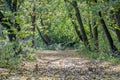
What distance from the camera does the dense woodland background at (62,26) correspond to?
12.6m

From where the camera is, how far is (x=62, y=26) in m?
32.2

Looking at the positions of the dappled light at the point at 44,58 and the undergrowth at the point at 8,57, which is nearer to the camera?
the dappled light at the point at 44,58

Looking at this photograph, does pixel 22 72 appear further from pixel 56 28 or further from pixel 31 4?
pixel 56 28

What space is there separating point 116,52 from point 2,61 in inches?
317

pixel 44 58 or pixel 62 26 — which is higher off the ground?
pixel 44 58

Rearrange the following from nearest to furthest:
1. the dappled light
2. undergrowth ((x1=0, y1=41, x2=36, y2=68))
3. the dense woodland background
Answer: the dappled light
undergrowth ((x1=0, y1=41, x2=36, y2=68))
the dense woodland background

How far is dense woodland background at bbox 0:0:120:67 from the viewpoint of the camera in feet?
41.5

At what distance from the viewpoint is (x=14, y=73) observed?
10398mm

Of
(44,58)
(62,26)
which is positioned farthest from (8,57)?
(62,26)

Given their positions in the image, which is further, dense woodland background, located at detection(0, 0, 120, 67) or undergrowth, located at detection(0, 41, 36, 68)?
dense woodland background, located at detection(0, 0, 120, 67)

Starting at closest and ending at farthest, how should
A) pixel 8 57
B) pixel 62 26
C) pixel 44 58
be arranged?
1. pixel 8 57
2. pixel 44 58
3. pixel 62 26

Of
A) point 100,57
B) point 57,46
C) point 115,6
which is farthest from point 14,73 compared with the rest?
point 57,46

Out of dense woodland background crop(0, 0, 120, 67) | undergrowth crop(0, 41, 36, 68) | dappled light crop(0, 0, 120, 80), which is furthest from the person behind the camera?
dense woodland background crop(0, 0, 120, 67)

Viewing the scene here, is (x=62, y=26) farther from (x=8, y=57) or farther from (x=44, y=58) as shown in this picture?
(x=8, y=57)
